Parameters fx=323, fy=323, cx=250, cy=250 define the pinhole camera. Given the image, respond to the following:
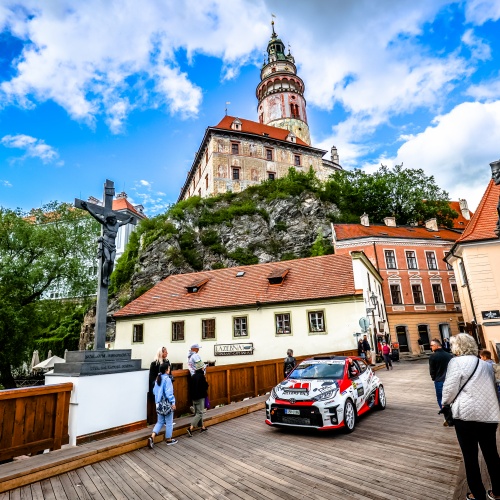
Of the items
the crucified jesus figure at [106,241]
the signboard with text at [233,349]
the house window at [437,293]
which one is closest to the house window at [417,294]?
the house window at [437,293]

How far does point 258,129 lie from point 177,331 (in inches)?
1761

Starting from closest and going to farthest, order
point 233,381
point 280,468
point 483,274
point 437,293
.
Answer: point 280,468, point 233,381, point 483,274, point 437,293

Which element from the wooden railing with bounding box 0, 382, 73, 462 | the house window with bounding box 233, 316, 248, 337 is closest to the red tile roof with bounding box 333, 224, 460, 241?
the house window with bounding box 233, 316, 248, 337

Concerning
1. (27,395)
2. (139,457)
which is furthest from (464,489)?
(27,395)

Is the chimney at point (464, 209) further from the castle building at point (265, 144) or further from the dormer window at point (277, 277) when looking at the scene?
the dormer window at point (277, 277)

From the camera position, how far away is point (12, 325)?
68.8 feet

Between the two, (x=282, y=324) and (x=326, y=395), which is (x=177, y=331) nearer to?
(x=282, y=324)

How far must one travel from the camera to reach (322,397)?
7047 mm

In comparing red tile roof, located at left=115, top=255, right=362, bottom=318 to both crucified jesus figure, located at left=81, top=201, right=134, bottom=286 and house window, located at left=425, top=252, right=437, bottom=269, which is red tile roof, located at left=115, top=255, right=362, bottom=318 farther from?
house window, located at left=425, top=252, right=437, bottom=269

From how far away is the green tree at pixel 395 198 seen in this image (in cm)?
4606

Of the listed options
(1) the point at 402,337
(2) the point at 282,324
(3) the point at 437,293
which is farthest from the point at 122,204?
(3) the point at 437,293

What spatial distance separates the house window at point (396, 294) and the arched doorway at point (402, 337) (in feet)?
8.73

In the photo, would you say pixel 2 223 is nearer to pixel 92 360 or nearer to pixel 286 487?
pixel 92 360

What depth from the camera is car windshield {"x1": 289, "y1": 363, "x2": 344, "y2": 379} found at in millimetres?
8055
